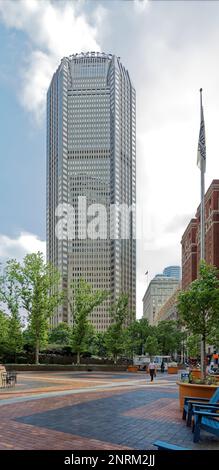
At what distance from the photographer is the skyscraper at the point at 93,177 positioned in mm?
147250

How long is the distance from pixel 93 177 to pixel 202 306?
135 m

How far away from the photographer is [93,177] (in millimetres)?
148125

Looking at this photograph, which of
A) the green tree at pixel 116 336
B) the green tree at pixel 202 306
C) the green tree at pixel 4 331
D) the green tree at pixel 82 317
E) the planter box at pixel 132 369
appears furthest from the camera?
the green tree at pixel 116 336

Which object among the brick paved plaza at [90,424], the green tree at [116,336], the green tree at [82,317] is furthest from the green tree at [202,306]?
the green tree at [116,336]

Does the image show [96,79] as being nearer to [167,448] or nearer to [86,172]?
[86,172]

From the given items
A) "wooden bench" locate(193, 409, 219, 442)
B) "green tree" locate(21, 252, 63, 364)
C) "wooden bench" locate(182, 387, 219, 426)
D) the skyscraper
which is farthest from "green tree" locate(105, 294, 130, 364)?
the skyscraper

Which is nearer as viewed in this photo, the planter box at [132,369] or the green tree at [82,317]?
the planter box at [132,369]

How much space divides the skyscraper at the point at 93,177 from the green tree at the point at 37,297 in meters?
93.8

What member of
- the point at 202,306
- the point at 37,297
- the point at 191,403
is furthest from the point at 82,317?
the point at 191,403

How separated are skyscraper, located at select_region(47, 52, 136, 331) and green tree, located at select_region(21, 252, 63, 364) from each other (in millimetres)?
93804

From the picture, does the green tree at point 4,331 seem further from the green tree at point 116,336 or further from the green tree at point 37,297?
the green tree at point 116,336

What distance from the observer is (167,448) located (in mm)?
6621

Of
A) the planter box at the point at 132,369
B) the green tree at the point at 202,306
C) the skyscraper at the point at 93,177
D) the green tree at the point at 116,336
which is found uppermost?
the skyscraper at the point at 93,177

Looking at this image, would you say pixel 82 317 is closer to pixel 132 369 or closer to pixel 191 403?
pixel 132 369
